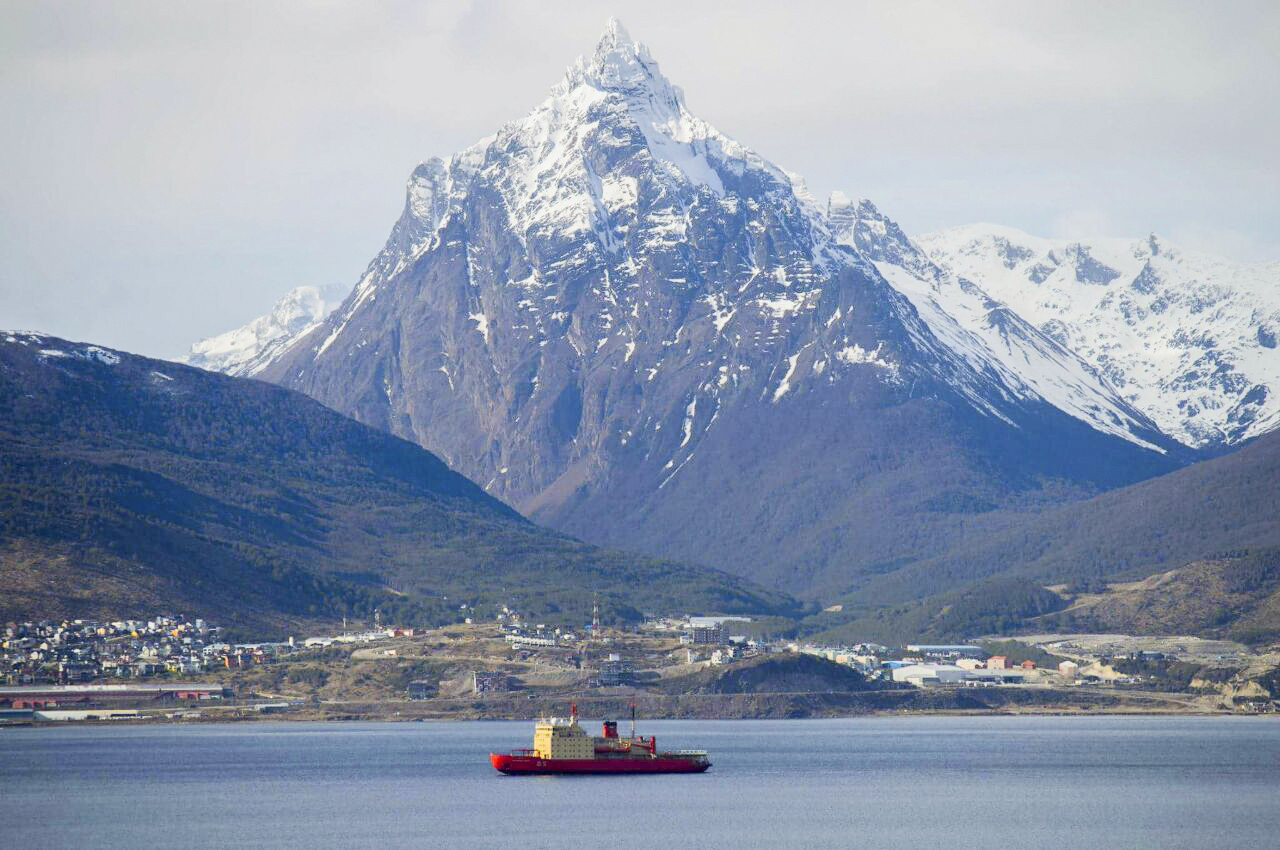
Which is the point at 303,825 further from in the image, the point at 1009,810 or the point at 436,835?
the point at 1009,810

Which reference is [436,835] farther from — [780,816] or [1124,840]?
[1124,840]

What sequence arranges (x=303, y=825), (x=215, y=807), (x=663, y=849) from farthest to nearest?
1. (x=215, y=807)
2. (x=303, y=825)
3. (x=663, y=849)

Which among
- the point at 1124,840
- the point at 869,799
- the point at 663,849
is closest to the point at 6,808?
the point at 663,849

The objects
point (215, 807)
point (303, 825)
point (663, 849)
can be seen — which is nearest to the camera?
point (663, 849)

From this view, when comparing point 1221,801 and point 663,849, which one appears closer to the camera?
point 663,849

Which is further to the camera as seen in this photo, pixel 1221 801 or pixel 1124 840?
pixel 1221 801

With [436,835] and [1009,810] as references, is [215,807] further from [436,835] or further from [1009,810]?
[1009,810]

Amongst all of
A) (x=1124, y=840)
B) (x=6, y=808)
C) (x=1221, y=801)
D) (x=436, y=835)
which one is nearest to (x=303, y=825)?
(x=436, y=835)
